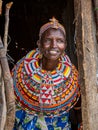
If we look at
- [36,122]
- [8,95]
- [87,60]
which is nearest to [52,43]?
[87,60]

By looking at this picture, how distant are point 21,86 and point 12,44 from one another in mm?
2027

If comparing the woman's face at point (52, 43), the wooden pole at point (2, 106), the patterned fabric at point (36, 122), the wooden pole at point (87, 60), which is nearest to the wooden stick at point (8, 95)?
the wooden pole at point (2, 106)

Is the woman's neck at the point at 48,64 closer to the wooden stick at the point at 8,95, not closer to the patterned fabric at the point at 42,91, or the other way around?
the patterned fabric at the point at 42,91

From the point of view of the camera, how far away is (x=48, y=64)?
2.74 metres

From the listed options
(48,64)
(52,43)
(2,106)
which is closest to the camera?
(2,106)

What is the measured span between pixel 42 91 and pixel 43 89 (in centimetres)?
2

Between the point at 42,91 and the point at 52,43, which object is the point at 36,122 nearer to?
the point at 42,91

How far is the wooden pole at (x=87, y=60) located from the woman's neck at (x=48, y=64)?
13.0 inches

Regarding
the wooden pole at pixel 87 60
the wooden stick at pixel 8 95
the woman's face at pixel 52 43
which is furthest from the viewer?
the woman's face at pixel 52 43

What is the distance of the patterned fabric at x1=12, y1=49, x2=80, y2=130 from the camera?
8.91 feet

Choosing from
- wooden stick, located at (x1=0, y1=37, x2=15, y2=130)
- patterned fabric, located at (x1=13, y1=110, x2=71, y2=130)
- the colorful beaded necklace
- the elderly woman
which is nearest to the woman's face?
the elderly woman

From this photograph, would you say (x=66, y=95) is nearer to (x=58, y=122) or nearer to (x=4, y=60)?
(x=58, y=122)

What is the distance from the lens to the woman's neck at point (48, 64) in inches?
107

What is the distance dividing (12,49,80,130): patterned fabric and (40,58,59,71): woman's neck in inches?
1.2
